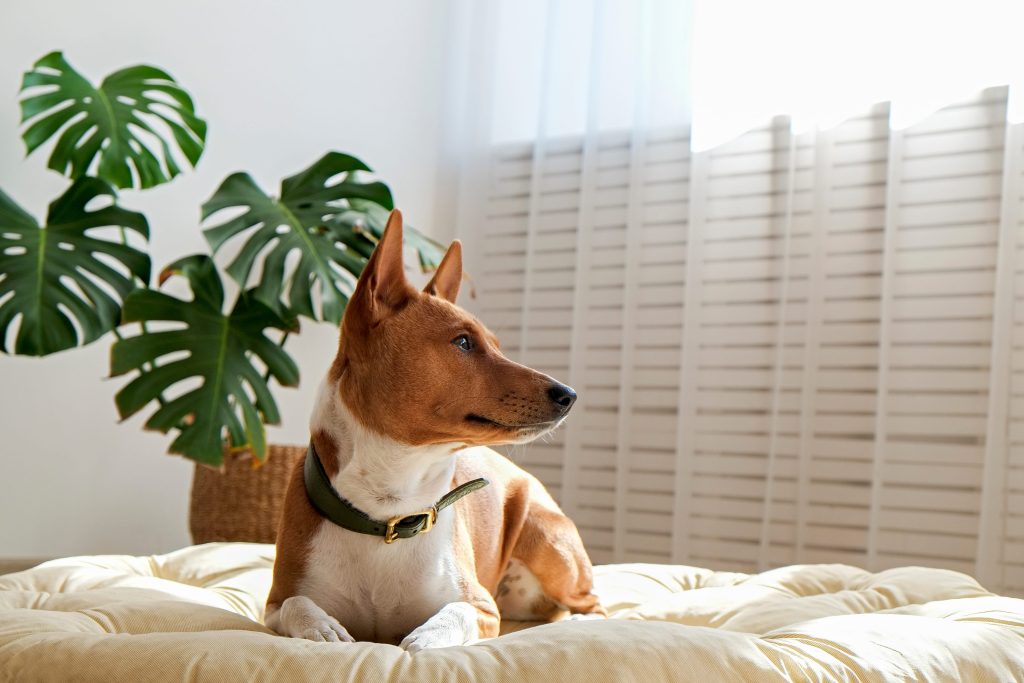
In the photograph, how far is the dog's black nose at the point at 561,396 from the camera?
1299 millimetres

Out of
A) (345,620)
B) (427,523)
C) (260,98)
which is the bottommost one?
(345,620)

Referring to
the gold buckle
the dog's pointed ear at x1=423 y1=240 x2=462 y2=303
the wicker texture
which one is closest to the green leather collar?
the gold buckle

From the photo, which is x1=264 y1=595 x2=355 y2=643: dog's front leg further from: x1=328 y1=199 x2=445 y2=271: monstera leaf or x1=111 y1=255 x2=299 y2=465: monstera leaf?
x1=328 y1=199 x2=445 y2=271: monstera leaf

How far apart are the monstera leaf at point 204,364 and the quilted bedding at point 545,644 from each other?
50 cm

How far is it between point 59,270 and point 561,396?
1.57 m

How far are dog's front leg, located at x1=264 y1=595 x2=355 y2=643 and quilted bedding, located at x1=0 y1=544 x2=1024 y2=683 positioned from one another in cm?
4

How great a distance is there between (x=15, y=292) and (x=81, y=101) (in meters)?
0.69

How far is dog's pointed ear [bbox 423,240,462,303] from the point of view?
1.55 meters

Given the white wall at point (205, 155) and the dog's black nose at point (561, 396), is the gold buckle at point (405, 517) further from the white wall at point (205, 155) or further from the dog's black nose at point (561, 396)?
the white wall at point (205, 155)

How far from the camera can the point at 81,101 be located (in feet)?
8.63

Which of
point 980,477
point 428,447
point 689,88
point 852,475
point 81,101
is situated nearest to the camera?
point 428,447

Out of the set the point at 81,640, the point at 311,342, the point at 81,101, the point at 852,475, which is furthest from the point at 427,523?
the point at 311,342

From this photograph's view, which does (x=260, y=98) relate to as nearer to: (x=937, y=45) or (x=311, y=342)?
(x=311, y=342)

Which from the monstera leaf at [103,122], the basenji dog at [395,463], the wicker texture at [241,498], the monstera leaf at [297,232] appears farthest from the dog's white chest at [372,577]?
the monstera leaf at [103,122]
